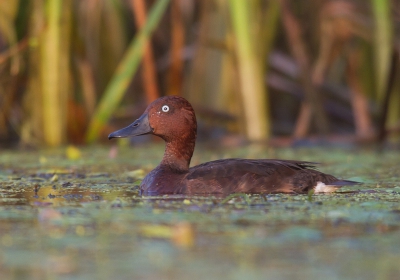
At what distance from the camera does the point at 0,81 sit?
27.4ft

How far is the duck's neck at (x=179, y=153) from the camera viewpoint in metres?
5.58

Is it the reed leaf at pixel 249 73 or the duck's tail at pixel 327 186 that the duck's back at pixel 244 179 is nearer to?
the duck's tail at pixel 327 186

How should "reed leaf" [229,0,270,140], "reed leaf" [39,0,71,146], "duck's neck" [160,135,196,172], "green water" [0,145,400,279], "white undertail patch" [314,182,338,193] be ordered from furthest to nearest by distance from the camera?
"reed leaf" [39,0,71,146]
"reed leaf" [229,0,270,140]
"duck's neck" [160,135,196,172]
"white undertail patch" [314,182,338,193]
"green water" [0,145,400,279]

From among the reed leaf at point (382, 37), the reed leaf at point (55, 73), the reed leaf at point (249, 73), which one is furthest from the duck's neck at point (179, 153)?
the reed leaf at point (382, 37)

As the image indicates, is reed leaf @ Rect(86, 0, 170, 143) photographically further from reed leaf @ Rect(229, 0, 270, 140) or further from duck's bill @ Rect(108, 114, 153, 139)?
duck's bill @ Rect(108, 114, 153, 139)

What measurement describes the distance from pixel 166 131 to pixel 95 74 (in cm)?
390

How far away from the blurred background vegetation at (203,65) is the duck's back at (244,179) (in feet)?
8.11

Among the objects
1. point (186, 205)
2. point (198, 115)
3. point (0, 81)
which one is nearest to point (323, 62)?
point (198, 115)

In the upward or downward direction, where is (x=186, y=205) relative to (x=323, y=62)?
downward

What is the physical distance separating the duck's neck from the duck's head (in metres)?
0.02

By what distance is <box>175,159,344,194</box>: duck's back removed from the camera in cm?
501

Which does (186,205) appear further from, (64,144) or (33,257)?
(64,144)

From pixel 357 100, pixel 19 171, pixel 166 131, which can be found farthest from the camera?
pixel 357 100

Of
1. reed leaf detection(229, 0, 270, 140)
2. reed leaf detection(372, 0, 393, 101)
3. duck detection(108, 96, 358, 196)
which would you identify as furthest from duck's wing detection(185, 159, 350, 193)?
reed leaf detection(372, 0, 393, 101)
